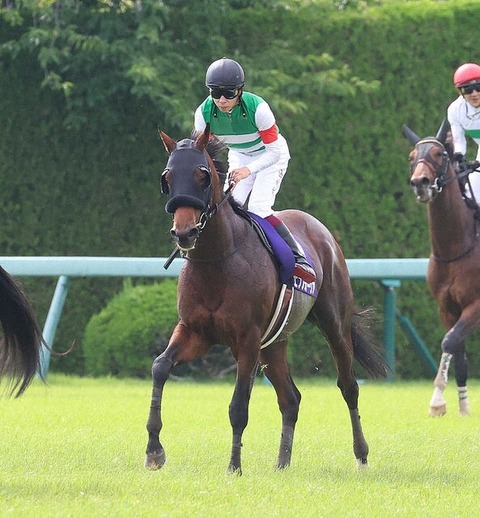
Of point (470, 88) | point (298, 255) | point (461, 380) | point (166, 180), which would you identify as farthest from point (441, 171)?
point (166, 180)

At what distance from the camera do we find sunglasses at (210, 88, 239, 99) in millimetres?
7000

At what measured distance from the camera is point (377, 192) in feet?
45.5

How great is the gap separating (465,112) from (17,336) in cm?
513

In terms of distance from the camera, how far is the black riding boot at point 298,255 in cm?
733

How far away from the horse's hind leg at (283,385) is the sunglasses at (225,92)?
1597mm

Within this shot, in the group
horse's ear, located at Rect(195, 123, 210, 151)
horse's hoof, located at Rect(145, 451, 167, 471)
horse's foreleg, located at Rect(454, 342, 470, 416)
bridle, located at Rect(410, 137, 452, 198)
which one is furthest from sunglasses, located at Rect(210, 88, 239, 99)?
horse's foreleg, located at Rect(454, 342, 470, 416)

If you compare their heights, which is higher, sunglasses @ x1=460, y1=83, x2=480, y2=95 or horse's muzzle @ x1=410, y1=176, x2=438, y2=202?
sunglasses @ x1=460, y1=83, x2=480, y2=95

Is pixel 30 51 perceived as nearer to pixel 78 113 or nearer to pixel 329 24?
pixel 78 113

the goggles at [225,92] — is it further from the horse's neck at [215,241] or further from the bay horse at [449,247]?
the bay horse at [449,247]

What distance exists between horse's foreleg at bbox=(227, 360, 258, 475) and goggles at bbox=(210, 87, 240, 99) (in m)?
1.44

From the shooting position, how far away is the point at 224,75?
22.8 feet

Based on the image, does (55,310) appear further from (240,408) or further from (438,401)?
(240,408)

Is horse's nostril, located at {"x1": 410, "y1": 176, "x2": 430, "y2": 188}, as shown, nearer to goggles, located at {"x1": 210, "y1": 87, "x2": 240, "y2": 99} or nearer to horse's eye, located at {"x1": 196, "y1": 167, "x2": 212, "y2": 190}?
goggles, located at {"x1": 210, "y1": 87, "x2": 240, "y2": 99}

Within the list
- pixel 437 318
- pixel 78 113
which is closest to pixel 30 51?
pixel 78 113
